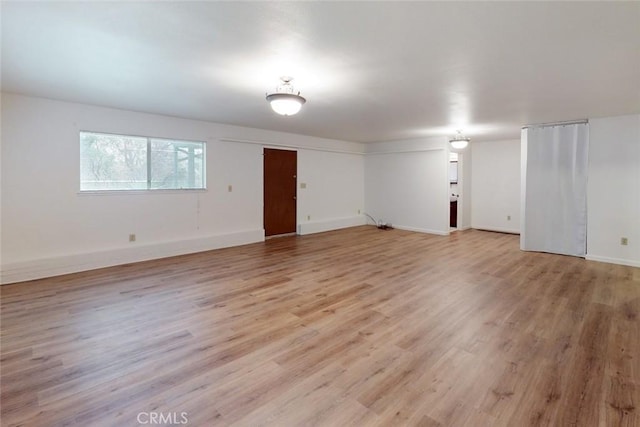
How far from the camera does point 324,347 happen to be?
2461 mm

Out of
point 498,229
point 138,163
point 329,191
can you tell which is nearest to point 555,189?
point 498,229

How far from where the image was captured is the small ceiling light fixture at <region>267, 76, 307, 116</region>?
10.6ft

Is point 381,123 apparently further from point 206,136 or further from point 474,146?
point 474,146

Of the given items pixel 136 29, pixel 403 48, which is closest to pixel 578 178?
pixel 403 48

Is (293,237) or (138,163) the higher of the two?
(138,163)

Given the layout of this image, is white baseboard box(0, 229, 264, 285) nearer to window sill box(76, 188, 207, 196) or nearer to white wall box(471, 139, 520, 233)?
window sill box(76, 188, 207, 196)

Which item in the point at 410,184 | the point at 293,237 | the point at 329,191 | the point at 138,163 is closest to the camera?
the point at 138,163

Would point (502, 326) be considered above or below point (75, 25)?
below

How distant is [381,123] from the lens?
5.72 meters

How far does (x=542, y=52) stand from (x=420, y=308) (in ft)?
8.25

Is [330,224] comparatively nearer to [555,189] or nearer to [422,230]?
[422,230]

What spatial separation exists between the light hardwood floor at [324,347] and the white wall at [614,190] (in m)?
0.69

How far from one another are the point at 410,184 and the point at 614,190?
3.96 m

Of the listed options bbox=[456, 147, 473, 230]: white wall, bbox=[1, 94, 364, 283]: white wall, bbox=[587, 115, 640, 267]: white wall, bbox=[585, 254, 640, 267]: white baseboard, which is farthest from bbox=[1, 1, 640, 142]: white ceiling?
bbox=[456, 147, 473, 230]: white wall
